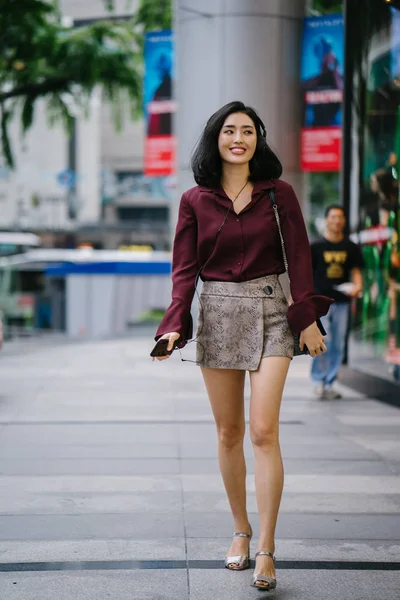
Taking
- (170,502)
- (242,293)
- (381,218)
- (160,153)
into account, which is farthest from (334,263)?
(160,153)

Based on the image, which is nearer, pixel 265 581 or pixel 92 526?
pixel 265 581

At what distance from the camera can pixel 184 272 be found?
167 inches

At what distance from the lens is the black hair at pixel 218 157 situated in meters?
4.25

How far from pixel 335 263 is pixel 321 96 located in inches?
205

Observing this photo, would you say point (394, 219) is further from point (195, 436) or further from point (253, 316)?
point (253, 316)

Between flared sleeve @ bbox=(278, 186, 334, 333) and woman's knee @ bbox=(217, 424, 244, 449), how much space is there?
505 millimetres

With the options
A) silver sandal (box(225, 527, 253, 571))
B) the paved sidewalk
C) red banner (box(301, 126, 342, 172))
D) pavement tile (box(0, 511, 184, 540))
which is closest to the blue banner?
red banner (box(301, 126, 342, 172))

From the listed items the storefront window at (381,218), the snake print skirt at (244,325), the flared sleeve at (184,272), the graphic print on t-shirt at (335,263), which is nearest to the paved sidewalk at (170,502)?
the storefront window at (381,218)

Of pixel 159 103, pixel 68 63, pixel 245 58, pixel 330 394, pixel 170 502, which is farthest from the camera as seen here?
pixel 68 63

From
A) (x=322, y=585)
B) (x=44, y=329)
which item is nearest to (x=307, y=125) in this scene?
(x=322, y=585)

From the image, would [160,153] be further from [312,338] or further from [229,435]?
[312,338]

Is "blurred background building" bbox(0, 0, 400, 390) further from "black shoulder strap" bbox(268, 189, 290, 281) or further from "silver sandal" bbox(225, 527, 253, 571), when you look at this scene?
"silver sandal" bbox(225, 527, 253, 571)

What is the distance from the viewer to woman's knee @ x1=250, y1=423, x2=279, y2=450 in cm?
408

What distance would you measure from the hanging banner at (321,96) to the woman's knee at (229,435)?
34.1ft
